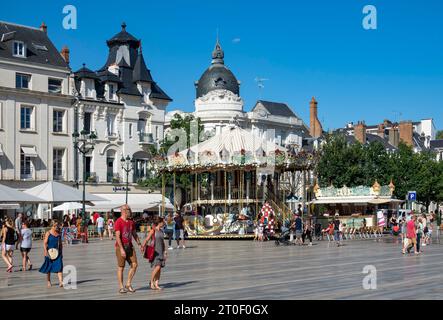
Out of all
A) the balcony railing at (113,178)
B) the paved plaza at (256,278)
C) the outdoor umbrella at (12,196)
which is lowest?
the paved plaza at (256,278)

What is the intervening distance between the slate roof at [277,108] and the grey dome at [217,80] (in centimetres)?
644

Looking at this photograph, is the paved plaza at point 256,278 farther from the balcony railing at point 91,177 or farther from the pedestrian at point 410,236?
the balcony railing at point 91,177

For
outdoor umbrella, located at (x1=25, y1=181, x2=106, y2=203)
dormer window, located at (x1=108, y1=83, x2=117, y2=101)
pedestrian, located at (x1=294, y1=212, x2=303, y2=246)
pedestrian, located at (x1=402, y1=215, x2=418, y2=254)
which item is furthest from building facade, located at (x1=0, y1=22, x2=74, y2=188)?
pedestrian, located at (x1=402, y1=215, x2=418, y2=254)

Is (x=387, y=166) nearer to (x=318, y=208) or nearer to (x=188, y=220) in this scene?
(x=318, y=208)

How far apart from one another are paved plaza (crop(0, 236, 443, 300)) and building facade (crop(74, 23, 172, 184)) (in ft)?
126

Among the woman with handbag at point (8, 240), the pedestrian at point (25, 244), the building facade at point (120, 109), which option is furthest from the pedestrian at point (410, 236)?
the building facade at point (120, 109)

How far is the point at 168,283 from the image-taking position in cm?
1842

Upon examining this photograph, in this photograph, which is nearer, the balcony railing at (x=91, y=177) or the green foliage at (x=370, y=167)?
the balcony railing at (x=91, y=177)

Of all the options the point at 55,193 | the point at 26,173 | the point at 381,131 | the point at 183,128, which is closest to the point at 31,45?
the point at 26,173

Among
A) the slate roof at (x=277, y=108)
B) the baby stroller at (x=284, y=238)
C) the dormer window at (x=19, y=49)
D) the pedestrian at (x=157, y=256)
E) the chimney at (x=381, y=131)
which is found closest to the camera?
the pedestrian at (x=157, y=256)

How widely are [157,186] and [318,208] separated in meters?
13.9

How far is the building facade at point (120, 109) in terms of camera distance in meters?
67.1

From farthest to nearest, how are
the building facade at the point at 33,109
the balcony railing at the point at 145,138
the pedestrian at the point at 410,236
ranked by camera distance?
the balcony railing at the point at 145,138, the building facade at the point at 33,109, the pedestrian at the point at 410,236

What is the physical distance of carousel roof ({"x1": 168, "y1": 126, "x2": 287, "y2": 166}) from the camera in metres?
42.8
